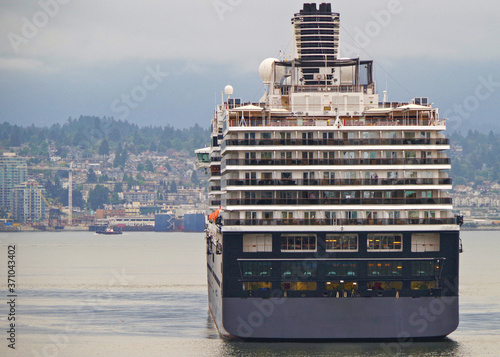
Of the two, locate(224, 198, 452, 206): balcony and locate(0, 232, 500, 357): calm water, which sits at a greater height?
locate(224, 198, 452, 206): balcony

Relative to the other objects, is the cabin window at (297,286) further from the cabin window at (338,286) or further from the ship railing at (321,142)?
the ship railing at (321,142)

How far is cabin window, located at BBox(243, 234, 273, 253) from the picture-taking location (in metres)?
61.3

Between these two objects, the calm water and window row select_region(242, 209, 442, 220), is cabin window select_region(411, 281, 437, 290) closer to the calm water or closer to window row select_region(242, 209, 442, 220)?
the calm water

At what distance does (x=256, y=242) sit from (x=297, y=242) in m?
2.33

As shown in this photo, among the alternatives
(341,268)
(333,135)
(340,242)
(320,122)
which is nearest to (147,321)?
(340,242)

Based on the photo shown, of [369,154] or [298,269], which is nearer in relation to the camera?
[298,269]

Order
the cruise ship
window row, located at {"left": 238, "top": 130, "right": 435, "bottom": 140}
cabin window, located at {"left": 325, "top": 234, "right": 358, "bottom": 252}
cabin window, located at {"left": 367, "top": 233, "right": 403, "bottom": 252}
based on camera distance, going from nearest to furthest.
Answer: the cruise ship
cabin window, located at {"left": 325, "top": 234, "right": 358, "bottom": 252}
cabin window, located at {"left": 367, "top": 233, "right": 403, "bottom": 252}
window row, located at {"left": 238, "top": 130, "right": 435, "bottom": 140}

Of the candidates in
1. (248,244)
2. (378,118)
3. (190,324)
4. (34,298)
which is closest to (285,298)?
(248,244)

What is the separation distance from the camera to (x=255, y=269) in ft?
199

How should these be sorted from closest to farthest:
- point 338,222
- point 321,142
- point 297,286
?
point 297,286
point 338,222
point 321,142

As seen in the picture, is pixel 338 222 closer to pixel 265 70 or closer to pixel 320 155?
pixel 320 155

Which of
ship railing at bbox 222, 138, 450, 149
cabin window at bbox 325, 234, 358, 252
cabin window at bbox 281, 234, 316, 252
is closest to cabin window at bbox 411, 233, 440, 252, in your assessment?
cabin window at bbox 325, 234, 358, 252

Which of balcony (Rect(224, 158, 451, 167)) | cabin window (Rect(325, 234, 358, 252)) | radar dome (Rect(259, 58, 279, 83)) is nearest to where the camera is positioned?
cabin window (Rect(325, 234, 358, 252))

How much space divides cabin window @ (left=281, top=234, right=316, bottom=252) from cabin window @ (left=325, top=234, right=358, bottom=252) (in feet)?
2.80
